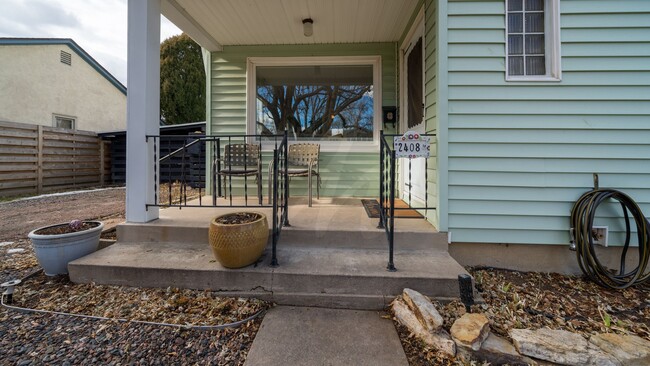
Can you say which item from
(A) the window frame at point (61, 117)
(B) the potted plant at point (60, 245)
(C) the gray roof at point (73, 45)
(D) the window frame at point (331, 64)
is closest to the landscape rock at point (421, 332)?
(B) the potted plant at point (60, 245)

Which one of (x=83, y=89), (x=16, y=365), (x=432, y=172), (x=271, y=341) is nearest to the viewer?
(x=16, y=365)

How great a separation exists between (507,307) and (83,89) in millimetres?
12646

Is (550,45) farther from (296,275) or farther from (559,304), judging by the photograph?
(296,275)

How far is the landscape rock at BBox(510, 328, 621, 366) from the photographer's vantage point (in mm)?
1364

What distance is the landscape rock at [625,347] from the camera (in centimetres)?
135

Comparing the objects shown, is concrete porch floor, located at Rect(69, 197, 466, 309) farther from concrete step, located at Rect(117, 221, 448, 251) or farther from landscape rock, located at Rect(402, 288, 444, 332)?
landscape rock, located at Rect(402, 288, 444, 332)

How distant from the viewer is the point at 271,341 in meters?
1.50

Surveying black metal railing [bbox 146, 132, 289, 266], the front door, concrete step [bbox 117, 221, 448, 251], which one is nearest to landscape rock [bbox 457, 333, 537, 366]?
concrete step [bbox 117, 221, 448, 251]

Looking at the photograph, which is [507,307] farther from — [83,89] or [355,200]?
[83,89]

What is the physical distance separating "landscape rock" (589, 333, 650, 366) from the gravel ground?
182cm

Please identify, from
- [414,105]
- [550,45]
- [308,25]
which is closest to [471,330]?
[550,45]

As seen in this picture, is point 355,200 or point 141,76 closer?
point 141,76

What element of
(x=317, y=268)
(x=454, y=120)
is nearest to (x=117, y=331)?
(x=317, y=268)

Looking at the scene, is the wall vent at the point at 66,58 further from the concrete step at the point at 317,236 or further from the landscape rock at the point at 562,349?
the landscape rock at the point at 562,349
